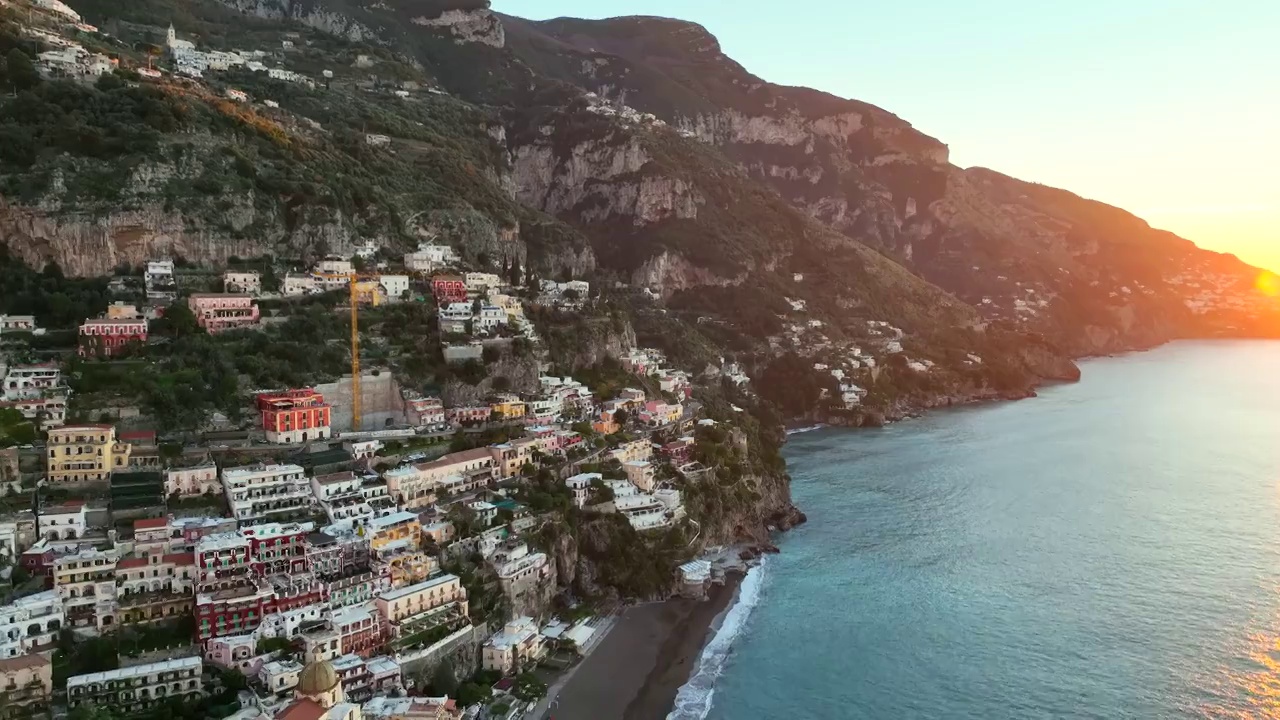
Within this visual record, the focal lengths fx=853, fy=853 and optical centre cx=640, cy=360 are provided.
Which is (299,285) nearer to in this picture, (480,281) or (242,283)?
(242,283)


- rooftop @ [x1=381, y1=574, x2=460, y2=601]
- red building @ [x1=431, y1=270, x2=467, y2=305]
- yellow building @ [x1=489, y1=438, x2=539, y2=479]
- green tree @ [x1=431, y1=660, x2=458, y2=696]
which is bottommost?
green tree @ [x1=431, y1=660, x2=458, y2=696]

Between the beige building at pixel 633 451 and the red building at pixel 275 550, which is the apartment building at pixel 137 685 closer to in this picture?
the red building at pixel 275 550

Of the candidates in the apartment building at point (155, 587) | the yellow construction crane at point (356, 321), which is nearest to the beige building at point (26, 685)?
the apartment building at point (155, 587)

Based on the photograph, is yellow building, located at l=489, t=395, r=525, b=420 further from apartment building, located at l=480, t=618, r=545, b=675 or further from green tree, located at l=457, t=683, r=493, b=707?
green tree, located at l=457, t=683, r=493, b=707

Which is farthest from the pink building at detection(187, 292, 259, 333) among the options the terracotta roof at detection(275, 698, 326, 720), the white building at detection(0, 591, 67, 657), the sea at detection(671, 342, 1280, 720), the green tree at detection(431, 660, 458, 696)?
the sea at detection(671, 342, 1280, 720)

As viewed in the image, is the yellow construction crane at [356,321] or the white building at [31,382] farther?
the yellow construction crane at [356,321]

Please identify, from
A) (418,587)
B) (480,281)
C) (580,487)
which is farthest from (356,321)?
(418,587)
